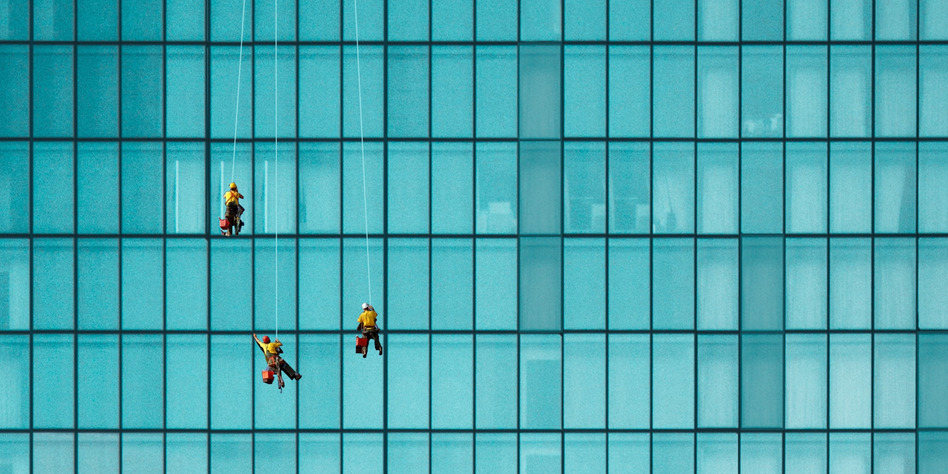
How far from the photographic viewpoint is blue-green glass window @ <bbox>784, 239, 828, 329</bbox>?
1847cm

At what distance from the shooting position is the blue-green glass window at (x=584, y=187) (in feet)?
60.5

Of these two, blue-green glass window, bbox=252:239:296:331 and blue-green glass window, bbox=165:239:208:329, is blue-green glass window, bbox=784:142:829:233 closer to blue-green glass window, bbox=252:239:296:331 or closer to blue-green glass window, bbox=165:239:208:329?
blue-green glass window, bbox=252:239:296:331

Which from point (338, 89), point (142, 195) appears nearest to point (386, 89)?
point (338, 89)

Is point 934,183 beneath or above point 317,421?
above

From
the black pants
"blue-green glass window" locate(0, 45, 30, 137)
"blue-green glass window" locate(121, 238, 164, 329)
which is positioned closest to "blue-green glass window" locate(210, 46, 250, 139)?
"blue-green glass window" locate(121, 238, 164, 329)

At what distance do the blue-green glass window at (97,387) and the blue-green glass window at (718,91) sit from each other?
555 inches

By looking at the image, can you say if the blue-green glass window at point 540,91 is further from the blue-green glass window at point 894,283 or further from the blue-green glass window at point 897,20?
the blue-green glass window at point 894,283

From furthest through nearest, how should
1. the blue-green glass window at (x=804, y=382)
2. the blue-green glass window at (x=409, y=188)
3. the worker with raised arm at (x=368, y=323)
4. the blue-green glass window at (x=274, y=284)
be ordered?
the blue-green glass window at (x=804, y=382), the blue-green glass window at (x=409, y=188), the blue-green glass window at (x=274, y=284), the worker with raised arm at (x=368, y=323)

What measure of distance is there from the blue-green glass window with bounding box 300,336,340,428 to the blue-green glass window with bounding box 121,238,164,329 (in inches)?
133

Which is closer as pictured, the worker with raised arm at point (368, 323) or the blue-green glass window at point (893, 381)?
the worker with raised arm at point (368, 323)

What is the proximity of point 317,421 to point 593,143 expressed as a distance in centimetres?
879

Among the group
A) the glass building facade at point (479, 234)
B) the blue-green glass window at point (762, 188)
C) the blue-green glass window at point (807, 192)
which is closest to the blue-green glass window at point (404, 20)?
the glass building facade at point (479, 234)

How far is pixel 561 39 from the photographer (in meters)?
18.4

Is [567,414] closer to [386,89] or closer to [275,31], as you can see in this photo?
[386,89]
